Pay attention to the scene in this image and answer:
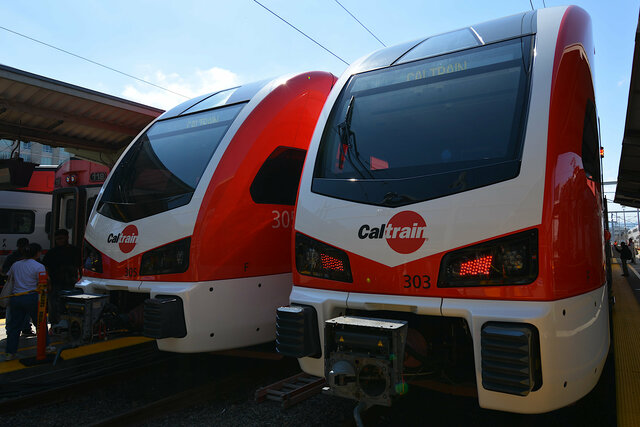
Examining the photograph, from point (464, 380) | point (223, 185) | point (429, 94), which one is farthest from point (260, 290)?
point (429, 94)

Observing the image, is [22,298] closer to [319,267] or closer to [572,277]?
[319,267]

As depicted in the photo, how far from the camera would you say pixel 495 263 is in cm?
239

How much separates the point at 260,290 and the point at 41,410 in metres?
1.86

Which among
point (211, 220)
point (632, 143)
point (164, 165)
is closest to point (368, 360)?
point (211, 220)

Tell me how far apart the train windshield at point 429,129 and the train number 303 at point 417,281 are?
1.36 feet

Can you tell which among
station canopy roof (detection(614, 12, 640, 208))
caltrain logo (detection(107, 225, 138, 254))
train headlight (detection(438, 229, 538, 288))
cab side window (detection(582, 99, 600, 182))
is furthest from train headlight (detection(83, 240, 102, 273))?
station canopy roof (detection(614, 12, 640, 208))

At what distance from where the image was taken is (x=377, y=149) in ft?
10.1

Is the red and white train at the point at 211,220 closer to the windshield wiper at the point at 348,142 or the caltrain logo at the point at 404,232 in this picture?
the windshield wiper at the point at 348,142

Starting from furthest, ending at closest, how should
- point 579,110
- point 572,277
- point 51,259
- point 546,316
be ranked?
point 51,259 < point 579,110 < point 572,277 < point 546,316

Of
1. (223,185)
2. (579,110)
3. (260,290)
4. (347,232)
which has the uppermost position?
(579,110)

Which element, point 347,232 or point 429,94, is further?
point 429,94

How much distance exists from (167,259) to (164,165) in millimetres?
1022

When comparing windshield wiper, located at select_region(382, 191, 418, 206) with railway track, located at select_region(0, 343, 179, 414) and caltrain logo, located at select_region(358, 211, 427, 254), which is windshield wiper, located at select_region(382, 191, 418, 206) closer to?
caltrain logo, located at select_region(358, 211, 427, 254)

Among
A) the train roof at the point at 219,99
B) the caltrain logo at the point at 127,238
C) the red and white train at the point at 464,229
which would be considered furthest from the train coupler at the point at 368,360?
the train roof at the point at 219,99
